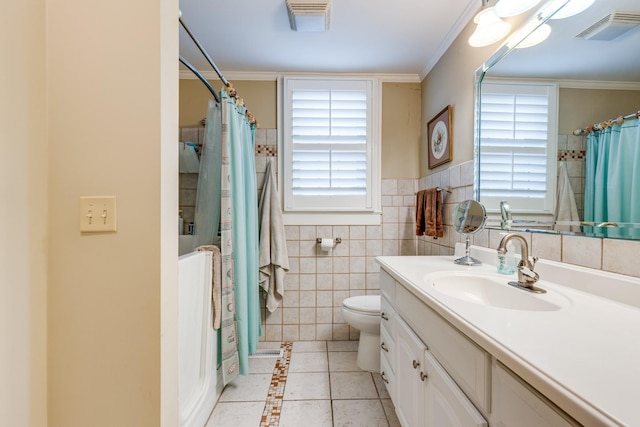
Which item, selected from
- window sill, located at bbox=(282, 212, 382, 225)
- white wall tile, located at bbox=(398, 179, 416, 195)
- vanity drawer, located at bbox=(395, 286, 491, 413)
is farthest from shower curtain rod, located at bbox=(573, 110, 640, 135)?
window sill, located at bbox=(282, 212, 382, 225)

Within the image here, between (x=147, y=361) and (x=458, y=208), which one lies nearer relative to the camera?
(x=147, y=361)

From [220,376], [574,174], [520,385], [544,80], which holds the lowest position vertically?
[220,376]

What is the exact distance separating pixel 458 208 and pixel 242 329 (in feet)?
4.87

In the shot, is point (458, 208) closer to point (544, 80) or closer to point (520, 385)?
point (544, 80)

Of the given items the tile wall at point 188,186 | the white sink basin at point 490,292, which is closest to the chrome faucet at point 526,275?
the white sink basin at point 490,292

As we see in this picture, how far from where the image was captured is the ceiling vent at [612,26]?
0.79 metres

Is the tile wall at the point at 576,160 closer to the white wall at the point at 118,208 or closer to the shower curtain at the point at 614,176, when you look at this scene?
the shower curtain at the point at 614,176

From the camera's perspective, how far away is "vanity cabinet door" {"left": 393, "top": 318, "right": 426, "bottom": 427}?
983mm

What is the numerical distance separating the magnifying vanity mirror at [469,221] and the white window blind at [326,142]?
35.1 inches

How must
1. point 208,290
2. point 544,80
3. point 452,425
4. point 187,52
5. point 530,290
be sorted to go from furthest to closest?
point 187,52, point 208,290, point 544,80, point 530,290, point 452,425

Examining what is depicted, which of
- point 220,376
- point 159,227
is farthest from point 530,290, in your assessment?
point 220,376

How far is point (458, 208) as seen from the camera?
5.00ft

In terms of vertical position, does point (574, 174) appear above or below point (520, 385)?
above

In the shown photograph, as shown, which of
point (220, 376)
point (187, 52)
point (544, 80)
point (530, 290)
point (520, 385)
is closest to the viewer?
point (520, 385)
